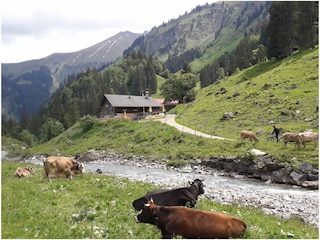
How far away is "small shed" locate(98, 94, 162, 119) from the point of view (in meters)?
84.1

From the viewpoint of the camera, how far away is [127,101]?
88.9m

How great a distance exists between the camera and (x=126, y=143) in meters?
53.7

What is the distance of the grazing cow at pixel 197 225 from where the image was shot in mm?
10336

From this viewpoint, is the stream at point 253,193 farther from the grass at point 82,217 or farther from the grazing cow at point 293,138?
the grazing cow at point 293,138

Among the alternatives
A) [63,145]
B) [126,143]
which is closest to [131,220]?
[126,143]

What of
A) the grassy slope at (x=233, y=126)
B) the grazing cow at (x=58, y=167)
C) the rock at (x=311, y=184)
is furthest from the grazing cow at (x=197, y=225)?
the grassy slope at (x=233, y=126)

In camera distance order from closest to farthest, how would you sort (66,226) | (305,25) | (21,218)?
(66,226)
(21,218)
(305,25)

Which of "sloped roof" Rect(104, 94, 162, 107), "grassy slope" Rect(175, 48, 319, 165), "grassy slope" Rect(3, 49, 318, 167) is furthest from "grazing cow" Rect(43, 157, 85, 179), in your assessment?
"sloped roof" Rect(104, 94, 162, 107)

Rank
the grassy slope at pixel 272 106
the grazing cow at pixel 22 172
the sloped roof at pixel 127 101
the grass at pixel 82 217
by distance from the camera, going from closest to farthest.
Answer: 1. the grass at pixel 82 217
2. the grazing cow at pixel 22 172
3. the grassy slope at pixel 272 106
4. the sloped roof at pixel 127 101

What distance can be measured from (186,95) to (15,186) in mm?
83787

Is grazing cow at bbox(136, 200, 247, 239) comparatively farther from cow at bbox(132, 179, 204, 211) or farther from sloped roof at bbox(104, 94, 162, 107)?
sloped roof at bbox(104, 94, 162, 107)

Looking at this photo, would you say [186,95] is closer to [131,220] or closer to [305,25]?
[305,25]

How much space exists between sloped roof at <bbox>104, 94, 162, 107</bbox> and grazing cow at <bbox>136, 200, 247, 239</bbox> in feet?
240

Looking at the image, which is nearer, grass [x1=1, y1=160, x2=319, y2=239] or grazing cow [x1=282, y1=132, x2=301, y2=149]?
grass [x1=1, y1=160, x2=319, y2=239]
